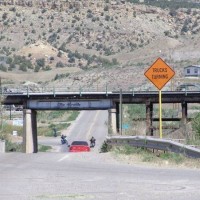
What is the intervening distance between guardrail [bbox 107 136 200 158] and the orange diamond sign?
2115 mm

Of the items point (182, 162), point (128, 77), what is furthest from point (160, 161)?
point (128, 77)

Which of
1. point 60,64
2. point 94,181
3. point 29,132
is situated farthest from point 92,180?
point 60,64

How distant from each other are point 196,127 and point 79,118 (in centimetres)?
8389

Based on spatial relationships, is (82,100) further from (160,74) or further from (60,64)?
(60,64)

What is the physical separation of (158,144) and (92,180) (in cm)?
736

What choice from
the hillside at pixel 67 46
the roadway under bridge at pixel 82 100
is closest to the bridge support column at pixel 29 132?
the roadway under bridge at pixel 82 100

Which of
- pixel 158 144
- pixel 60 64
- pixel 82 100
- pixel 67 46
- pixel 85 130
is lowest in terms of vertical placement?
pixel 85 130

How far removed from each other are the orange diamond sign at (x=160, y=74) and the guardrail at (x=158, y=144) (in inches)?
83.3

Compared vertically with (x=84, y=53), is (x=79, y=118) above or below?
below

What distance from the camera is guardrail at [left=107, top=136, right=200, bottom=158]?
806 inches

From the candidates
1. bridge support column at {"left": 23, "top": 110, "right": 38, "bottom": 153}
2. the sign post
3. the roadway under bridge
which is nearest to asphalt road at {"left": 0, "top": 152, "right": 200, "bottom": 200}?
the sign post

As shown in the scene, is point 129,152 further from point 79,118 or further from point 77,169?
point 79,118

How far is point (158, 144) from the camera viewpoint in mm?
23734

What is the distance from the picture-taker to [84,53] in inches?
7411
